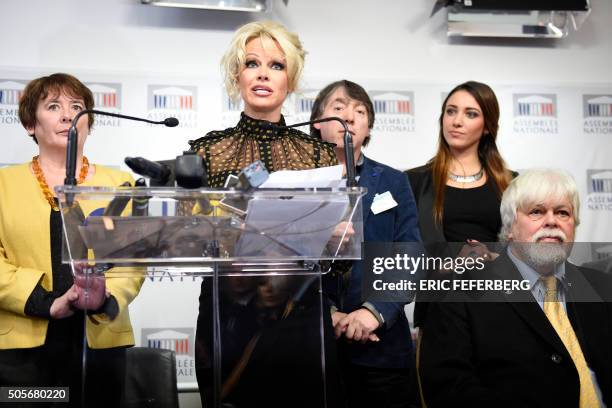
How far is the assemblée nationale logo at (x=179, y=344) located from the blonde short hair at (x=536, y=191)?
1.24m

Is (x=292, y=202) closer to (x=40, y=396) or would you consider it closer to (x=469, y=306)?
(x=40, y=396)

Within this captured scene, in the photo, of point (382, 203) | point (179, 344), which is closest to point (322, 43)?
point (382, 203)

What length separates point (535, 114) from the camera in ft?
13.3

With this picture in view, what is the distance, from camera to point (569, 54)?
13.6 feet

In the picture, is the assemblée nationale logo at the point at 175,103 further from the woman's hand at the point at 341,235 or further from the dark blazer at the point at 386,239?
the woman's hand at the point at 341,235

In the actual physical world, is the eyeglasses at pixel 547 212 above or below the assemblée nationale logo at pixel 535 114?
below

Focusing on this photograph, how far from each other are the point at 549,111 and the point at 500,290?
2.00 m

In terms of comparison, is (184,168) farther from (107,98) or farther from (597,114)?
(597,114)

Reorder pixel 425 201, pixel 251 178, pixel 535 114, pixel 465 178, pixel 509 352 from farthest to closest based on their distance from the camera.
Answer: pixel 535 114 → pixel 465 178 → pixel 425 201 → pixel 509 352 → pixel 251 178

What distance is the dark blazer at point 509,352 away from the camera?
2.20 metres

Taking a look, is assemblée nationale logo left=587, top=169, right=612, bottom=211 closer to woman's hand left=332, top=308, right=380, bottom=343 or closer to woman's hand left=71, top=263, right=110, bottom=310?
woman's hand left=332, top=308, right=380, bottom=343

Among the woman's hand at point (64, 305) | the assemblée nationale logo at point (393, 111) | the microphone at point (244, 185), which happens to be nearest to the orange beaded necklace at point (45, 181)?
the woman's hand at point (64, 305)

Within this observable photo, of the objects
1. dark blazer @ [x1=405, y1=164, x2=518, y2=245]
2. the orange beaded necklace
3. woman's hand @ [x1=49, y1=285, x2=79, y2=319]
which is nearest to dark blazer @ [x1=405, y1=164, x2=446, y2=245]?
dark blazer @ [x1=405, y1=164, x2=518, y2=245]

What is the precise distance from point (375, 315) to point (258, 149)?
668mm
